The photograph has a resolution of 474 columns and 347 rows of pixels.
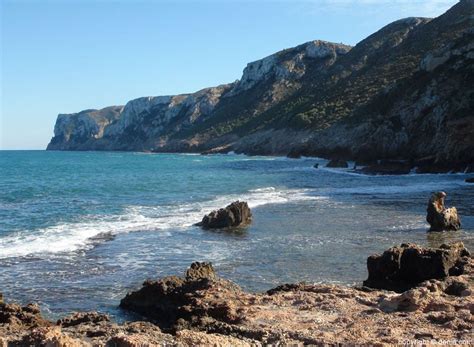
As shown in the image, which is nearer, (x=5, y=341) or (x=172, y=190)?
(x=5, y=341)

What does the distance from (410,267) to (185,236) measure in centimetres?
968

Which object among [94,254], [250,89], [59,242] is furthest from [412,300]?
[250,89]

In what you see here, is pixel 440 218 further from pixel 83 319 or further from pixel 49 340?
pixel 49 340

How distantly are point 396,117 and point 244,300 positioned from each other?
178 ft

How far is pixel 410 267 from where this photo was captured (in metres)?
12.2

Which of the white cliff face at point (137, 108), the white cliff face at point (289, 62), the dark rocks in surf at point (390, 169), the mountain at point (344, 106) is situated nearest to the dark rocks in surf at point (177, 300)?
the dark rocks in surf at point (390, 169)

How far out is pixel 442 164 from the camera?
45.8 m

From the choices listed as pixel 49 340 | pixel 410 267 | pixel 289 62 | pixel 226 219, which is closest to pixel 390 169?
pixel 226 219

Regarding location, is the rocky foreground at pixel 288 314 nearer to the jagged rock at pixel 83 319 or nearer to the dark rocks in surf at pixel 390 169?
the jagged rock at pixel 83 319

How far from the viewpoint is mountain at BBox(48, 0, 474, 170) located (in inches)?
2173

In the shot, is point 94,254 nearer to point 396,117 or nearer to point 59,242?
point 59,242

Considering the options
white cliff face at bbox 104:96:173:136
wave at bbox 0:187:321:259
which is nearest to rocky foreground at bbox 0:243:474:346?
wave at bbox 0:187:321:259

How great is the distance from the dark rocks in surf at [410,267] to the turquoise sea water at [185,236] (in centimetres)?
99

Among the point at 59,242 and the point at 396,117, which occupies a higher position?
the point at 396,117
